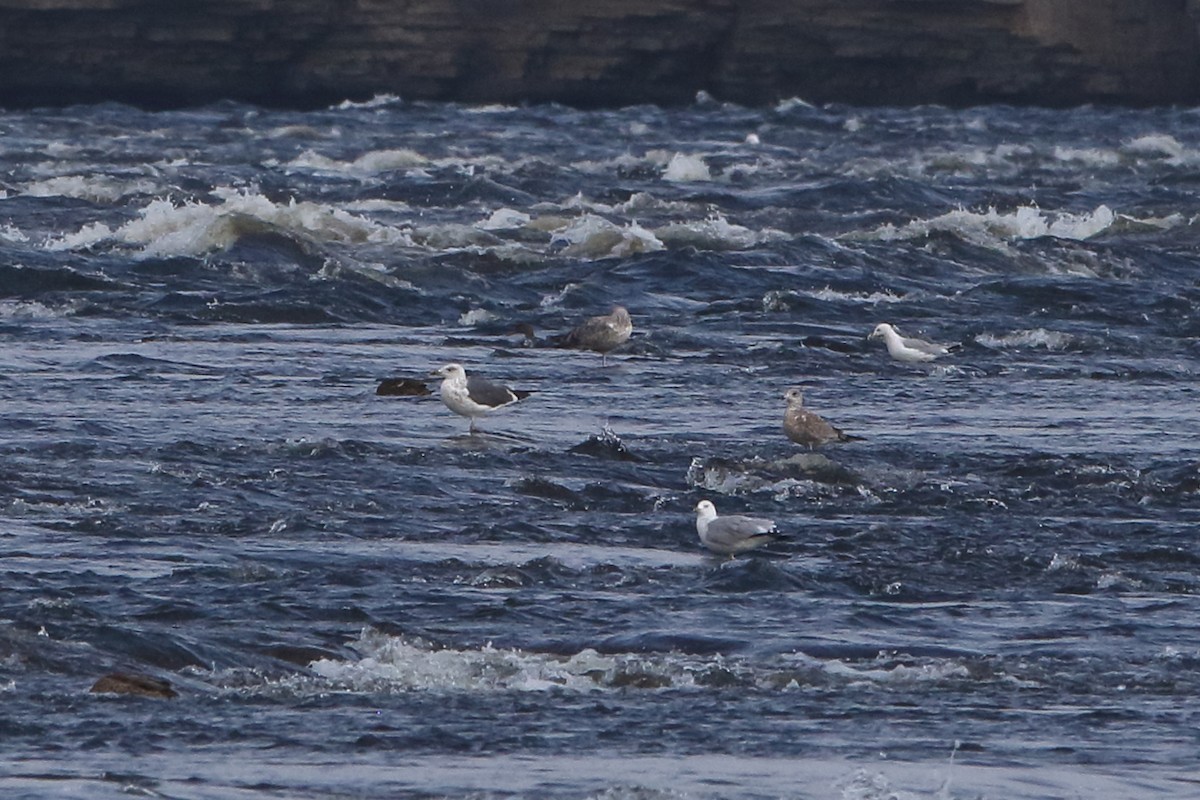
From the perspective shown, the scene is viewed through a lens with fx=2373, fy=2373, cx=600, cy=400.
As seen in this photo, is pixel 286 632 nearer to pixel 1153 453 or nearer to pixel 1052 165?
pixel 1153 453

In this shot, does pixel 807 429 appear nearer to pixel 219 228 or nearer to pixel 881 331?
pixel 881 331

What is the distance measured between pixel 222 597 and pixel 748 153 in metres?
22.0

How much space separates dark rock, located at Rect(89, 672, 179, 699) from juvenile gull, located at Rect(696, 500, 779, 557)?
2.25 metres

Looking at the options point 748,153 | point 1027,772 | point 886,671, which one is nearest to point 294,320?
point 886,671

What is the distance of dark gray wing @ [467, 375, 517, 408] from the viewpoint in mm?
9758

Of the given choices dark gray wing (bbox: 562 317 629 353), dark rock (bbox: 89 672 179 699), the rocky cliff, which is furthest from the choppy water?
the rocky cliff

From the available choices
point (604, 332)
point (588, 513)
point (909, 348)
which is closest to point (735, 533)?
point (588, 513)

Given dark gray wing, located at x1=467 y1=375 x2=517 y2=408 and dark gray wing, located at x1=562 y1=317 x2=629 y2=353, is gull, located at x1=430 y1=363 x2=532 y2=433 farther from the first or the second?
dark gray wing, located at x1=562 y1=317 x2=629 y2=353

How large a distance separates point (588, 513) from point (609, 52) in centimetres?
3159

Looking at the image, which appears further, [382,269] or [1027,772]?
[382,269]

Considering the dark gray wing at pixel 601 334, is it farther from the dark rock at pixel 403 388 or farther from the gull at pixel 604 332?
the dark rock at pixel 403 388

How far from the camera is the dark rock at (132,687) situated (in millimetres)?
5656

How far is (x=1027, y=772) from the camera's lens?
517 centimetres

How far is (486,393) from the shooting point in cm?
980
